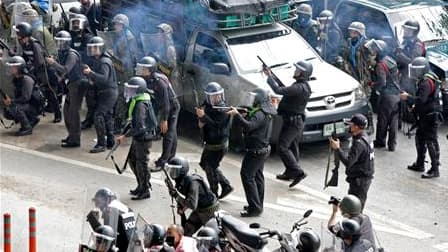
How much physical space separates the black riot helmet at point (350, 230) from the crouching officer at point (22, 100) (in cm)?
732

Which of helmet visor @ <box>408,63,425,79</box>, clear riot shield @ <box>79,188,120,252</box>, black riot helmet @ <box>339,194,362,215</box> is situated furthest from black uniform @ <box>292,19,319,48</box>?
black riot helmet @ <box>339,194,362,215</box>

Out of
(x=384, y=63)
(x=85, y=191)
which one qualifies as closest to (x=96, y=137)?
(x=85, y=191)

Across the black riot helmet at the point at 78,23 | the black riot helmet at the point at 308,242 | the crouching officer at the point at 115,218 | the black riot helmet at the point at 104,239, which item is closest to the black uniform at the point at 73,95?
the black riot helmet at the point at 78,23

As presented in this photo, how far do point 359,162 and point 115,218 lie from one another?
3489 millimetres

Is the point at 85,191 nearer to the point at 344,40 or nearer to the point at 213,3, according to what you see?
the point at 213,3

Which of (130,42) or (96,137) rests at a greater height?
(130,42)

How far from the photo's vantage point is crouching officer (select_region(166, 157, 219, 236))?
12309 millimetres

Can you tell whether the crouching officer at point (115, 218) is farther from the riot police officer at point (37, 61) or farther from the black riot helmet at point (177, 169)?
the riot police officer at point (37, 61)

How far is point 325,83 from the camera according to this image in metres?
16.8

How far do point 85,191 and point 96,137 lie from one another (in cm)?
234

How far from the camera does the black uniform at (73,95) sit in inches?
651

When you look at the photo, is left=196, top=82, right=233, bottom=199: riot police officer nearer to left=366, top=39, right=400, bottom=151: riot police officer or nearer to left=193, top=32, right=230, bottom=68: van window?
left=193, top=32, right=230, bottom=68: van window

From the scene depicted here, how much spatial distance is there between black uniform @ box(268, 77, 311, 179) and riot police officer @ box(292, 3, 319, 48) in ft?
12.7

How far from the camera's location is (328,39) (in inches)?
763
